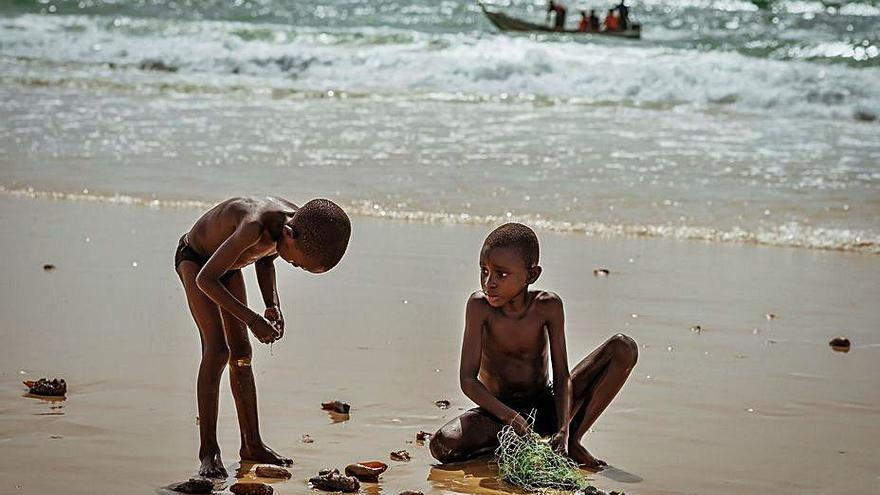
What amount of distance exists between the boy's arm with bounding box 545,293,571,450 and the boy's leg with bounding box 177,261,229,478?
3.33 ft

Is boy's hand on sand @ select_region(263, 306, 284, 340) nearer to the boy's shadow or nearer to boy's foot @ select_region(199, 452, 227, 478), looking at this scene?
boy's foot @ select_region(199, 452, 227, 478)

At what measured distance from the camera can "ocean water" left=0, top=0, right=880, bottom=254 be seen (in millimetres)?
9219

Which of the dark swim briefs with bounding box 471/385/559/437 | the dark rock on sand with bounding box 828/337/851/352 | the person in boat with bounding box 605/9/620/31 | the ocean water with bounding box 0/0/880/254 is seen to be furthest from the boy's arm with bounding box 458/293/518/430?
the person in boat with bounding box 605/9/620/31

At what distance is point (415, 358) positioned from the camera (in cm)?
536

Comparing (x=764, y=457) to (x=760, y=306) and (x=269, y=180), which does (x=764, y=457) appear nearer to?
(x=760, y=306)

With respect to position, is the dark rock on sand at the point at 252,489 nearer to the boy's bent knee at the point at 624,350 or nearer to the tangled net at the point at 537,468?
the tangled net at the point at 537,468

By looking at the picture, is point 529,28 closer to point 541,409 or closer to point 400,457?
point 541,409

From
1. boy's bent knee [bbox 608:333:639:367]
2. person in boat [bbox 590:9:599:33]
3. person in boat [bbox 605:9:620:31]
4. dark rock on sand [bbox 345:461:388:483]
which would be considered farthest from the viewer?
person in boat [bbox 605:9:620:31]

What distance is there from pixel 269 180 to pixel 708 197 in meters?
3.18

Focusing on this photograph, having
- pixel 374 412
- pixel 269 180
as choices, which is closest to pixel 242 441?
pixel 374 412

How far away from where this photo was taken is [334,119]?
13602mm

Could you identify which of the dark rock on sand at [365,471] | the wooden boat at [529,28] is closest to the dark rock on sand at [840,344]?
the dark rock on sand at [365,471]

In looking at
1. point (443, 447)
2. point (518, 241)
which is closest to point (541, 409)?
point (443, 447)

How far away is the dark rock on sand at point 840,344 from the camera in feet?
18.9
